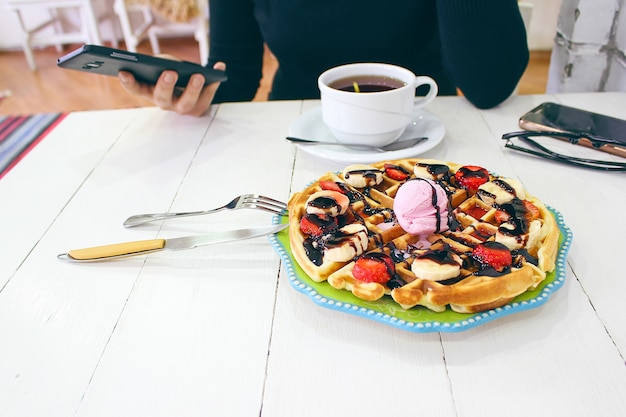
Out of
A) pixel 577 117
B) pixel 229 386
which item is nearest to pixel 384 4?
pixel 577 117

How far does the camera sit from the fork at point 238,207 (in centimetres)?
62

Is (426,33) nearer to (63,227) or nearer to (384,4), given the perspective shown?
(384,4)

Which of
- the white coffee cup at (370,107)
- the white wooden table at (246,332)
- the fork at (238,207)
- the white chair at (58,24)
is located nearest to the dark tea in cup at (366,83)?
the white coffee cup at (370,107)

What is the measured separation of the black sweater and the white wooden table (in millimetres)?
300

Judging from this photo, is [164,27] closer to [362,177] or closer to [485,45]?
[485,45]

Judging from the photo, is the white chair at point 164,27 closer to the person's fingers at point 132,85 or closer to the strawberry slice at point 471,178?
the person's fingers at point 132,85

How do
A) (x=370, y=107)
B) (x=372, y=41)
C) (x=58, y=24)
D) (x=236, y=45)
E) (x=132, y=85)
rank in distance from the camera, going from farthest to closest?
(x=58, y=24), (x=236, y=45), (x=372, y=41), (x=132, y=85), (x=370, y=107)

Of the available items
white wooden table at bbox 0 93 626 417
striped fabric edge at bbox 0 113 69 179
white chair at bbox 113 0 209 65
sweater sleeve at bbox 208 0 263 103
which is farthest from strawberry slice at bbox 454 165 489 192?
white chair at bbox 113 0 209 65

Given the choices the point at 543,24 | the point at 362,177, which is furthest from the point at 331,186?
the point at 543,24

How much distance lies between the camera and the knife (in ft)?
1.85

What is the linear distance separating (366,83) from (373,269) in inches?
17.7

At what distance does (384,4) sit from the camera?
1.04 meters

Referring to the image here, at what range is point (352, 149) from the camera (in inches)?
30.8

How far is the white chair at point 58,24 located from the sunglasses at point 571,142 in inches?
127
